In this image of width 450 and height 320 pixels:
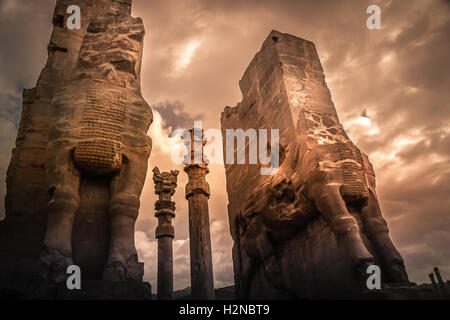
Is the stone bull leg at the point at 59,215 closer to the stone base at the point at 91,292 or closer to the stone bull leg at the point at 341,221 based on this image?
the stone base at the point at 91,292

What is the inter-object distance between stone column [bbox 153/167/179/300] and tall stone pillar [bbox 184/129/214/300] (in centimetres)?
169

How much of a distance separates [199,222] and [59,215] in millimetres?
5248

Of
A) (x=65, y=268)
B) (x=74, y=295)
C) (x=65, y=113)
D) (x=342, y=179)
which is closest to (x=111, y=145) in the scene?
(x=65, y=113)

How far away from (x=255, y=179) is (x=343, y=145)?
2.04 m

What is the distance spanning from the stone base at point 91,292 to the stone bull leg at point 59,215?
0.16m

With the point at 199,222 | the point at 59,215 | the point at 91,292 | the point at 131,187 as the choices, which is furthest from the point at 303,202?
the point at 199,222

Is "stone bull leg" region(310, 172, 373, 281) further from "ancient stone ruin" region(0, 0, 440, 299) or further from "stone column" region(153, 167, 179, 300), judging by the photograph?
"stone column" region(153, 167, 179, 300)

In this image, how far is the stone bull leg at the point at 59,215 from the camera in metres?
3.30

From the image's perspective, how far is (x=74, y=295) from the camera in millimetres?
3123

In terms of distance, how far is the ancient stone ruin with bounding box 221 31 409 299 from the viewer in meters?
4.53

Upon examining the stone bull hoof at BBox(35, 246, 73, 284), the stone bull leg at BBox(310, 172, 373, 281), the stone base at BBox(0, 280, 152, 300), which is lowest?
the stone base at BBox(0, 280, 152, 300)

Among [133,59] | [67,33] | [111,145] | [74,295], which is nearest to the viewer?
[74,295]

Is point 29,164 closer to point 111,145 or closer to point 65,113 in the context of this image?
point 65,113

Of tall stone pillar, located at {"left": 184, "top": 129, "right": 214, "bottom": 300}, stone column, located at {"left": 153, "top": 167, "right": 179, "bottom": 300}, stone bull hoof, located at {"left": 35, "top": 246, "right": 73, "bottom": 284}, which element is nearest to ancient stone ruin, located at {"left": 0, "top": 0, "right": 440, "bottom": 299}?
stone bull hoof, located at {"left": 35, "top": 246, "right": 73, "bottom": 284}
